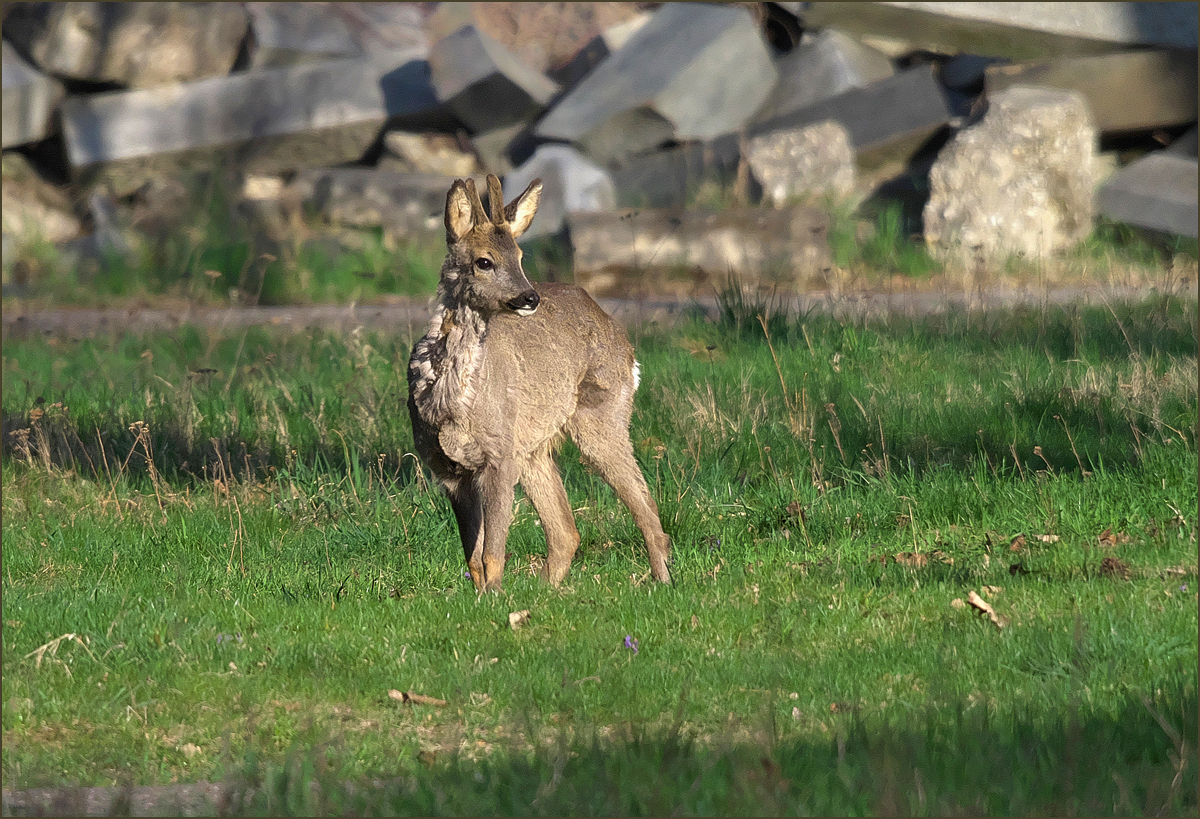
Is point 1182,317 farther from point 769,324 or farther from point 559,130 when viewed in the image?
point 559,130

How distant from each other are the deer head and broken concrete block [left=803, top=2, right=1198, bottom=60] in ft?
39.9

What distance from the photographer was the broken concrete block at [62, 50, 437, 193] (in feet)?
62.1

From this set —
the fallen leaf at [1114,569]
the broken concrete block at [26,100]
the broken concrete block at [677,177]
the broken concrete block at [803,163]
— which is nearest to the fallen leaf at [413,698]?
the fallen leaf at [1114,569]

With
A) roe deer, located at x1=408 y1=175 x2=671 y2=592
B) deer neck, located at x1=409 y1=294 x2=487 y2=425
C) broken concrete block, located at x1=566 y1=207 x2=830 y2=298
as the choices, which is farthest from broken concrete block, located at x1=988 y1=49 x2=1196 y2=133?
deer neck, located at x1=409 y1=294 x2=487 y2=425

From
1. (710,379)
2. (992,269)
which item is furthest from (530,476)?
(992,269)

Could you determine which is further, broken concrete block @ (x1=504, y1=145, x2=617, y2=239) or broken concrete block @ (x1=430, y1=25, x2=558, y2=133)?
broken concrete block @ (x1=430, y1=25, x2=558, y2=133)

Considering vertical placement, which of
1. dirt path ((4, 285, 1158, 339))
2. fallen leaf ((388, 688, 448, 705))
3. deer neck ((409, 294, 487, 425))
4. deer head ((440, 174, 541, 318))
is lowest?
dirt path ((4, 285, 1158, 339))

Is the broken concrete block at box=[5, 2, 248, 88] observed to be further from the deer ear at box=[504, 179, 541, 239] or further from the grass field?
the deer ear at box=[504, 179, 541, 239]

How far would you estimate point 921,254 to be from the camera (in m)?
14.6

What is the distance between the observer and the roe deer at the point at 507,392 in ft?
20.5

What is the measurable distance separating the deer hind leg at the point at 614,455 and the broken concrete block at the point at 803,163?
9119mm

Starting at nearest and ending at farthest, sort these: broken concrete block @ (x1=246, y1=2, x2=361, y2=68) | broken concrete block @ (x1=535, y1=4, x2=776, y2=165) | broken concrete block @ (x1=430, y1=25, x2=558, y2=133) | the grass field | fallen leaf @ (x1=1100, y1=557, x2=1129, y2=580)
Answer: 1. the grass field
2. fallen leaf @ (x1=1100, y1=557, x2=1129, y2=580)
3. broken concrete block @ (x1=535, y1=4, x2=776, y2=165)
4. broken concrete block @ (x1=430, y1=25, x2=558, y2=133)
5. broken concrete block @ (x1=246, y1=2, x2=361, y2=68)

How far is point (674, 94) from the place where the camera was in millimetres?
17484

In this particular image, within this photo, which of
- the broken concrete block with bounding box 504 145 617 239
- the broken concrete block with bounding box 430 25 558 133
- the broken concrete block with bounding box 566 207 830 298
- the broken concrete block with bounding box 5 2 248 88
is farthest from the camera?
the broken concrete block with bounding box 5 2 248 88
